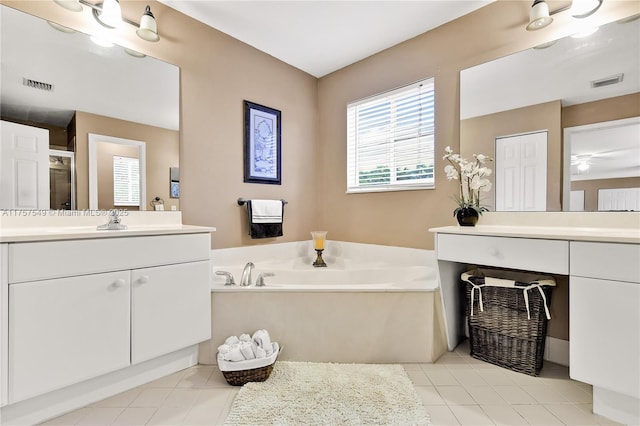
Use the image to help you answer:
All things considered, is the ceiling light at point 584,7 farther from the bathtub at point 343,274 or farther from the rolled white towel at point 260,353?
the rolled white towel at point 260,353

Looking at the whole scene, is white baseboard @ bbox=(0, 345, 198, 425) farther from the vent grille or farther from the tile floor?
the vent grille

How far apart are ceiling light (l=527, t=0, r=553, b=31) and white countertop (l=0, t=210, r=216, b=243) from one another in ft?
7.72

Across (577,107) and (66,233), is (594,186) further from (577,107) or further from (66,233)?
(66,233)

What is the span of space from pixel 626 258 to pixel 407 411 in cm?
114

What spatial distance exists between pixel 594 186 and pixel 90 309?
273 cm

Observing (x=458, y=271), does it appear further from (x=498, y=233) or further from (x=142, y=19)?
(x=142, y=19)

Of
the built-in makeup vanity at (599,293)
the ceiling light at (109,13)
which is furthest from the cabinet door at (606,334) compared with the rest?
the ceiling light at (109,13)

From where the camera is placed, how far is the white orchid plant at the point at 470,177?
6.60 feet

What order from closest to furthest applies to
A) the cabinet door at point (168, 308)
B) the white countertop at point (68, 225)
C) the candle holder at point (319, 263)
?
the white countertop at point (68, 225), the cabinet door at point (168, 308), the candle holder at point (319, 263)

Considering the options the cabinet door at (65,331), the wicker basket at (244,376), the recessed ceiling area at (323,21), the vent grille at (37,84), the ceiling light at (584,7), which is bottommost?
the wicker basket at (244,376)

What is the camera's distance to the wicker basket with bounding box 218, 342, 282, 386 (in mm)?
1570

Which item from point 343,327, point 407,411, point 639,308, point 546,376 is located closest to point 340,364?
point 343,327

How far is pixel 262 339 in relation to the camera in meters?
1.70

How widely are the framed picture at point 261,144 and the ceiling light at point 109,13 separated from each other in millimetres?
999
